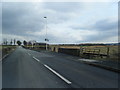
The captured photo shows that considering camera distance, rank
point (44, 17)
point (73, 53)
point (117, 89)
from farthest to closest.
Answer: point (44, 17), point (73, 53), point (117, 89)

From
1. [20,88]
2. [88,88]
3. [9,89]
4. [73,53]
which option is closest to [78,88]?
[88,88]

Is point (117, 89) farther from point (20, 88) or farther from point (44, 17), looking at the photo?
point (44, 17)

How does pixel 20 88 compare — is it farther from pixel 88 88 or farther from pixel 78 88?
pixel 88 88

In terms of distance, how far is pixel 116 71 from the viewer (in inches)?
410

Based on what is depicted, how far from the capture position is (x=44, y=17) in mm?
46625

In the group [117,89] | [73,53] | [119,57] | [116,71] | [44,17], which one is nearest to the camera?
[117,89]

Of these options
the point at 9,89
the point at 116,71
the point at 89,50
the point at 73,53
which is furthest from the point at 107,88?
the point at 73,53

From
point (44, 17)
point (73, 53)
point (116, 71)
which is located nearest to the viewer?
point (116, 71)

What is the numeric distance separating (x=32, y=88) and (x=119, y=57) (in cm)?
1331

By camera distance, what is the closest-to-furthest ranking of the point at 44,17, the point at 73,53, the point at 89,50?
the point at 89,50 → the point at 73,53 → the point at 44,17

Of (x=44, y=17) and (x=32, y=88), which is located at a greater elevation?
(x=44, y=17)

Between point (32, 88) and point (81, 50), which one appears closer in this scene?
point (32, 88)

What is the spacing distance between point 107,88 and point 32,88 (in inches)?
120

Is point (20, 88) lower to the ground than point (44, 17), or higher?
lower
